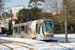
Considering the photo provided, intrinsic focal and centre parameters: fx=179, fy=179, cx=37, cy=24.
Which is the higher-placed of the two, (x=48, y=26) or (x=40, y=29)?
(x=48, y=26)

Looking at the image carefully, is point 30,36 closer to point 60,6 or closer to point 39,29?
point 39,29

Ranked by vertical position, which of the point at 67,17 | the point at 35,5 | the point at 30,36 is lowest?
the point at 30,36

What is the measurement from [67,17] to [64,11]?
920 mm

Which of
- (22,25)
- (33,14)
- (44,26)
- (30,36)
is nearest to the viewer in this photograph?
(44,26)

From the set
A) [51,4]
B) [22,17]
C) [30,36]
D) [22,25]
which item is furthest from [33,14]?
[51,4]

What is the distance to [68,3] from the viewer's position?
22.2 m

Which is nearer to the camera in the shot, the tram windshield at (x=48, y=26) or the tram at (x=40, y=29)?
the tram at (x=40, y=29)

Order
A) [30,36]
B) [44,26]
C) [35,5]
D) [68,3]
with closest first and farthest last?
[68,3] < [44,26] < [30,36] < [35,5]

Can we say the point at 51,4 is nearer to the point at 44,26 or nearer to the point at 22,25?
the point at 44,26

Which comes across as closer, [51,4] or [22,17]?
[51,4]

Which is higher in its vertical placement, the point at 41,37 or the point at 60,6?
the point at 60,6

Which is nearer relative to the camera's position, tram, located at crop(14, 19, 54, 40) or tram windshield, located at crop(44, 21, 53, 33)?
tram, located at crop(14, 19, 54, 40)

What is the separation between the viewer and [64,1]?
22.2 m

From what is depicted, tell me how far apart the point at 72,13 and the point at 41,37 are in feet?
17.5
